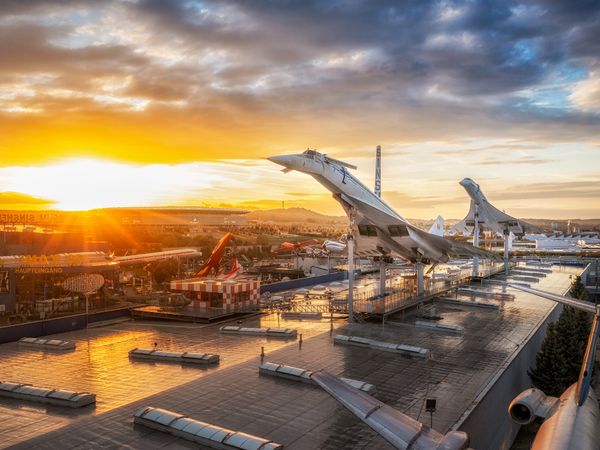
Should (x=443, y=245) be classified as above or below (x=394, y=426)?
above

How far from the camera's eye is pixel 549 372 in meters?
34.2

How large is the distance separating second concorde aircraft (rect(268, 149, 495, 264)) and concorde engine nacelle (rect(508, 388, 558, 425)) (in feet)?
76.8

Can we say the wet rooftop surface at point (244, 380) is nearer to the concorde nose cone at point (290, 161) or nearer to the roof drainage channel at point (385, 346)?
the roof drainage channel at point (385, 346)

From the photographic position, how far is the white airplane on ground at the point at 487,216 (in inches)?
3027

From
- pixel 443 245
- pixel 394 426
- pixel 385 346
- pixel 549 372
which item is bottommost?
pixel 549 372

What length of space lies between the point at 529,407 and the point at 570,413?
4.18 ft

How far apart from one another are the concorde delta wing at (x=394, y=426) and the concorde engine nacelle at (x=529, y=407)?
4087 millimetres

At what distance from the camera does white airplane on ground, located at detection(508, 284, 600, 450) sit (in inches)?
549

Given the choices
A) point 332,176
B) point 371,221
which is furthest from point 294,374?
point 371,221

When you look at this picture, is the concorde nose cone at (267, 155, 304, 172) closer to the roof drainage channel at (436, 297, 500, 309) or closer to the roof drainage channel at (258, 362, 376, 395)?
the roof drainage channel at (258, 362, 376, 395)

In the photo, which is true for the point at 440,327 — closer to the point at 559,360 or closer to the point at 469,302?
the point at 559,360

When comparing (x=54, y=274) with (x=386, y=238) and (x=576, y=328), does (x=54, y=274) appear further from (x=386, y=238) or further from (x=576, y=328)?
(x=576, y=328)

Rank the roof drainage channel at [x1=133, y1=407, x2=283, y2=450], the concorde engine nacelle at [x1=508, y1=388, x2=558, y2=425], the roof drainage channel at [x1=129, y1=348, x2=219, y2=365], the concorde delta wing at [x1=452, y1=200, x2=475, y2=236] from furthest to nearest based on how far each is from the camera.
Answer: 1. the concorde delta wing at [x1=452, y1=200, x2=475, y2=236]
2. the roof drainage channel at [x1=129, y1=348, x2=219, y2=365]
3. the concorde engine nacelle at [x1=508, y1=388, x2=558, y2=425]
4. the roof drainage channel at [x1=133, y1=407, x2=283, y2=450]

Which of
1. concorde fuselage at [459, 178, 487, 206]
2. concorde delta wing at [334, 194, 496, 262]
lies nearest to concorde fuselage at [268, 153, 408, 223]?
concorde delta wing at [334, 194, 496, 262]
